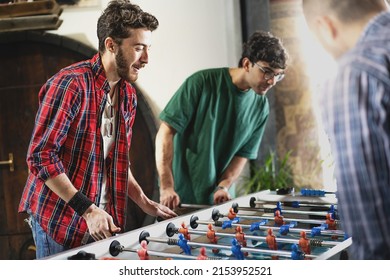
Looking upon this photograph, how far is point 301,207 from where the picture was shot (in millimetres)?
2422

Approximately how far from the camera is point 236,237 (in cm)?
185

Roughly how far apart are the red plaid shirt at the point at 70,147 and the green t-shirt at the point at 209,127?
53cm

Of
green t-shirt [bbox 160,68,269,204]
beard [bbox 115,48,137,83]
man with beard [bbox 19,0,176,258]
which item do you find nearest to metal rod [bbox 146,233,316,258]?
man with beard [bbox 19,0,176,258]

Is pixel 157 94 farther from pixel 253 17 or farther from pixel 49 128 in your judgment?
pixel 49 128

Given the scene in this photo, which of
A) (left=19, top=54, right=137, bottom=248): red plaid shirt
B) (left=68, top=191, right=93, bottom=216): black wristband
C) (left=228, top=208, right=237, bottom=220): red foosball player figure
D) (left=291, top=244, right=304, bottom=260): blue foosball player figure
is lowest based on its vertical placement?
(left=291, top=244, right=304, bottom=260): blue foosball player figure

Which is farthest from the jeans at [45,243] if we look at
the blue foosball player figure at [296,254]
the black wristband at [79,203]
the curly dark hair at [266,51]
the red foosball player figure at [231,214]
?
the curly dark hair at [266,51]

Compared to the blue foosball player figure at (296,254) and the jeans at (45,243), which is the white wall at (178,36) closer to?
the jeans at (45,243)

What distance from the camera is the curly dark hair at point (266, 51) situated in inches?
103

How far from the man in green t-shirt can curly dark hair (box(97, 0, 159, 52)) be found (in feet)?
1.91

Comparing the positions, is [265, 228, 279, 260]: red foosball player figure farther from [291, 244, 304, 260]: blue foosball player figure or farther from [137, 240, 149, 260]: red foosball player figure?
[137, 240, 149, 260]: red foosball player figure

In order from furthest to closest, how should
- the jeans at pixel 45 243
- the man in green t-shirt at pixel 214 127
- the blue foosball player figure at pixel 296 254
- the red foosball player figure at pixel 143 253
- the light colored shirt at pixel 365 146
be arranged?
the man in green t-shirt at pixel 214 127 → the jeans at pixel 45 243 → the red foosball player figure at pixel 143 253 → the blue foosball player figure at pixel 296 254 → the light colored shirt at pixel 365 146

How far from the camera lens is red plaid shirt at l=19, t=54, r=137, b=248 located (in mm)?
2018

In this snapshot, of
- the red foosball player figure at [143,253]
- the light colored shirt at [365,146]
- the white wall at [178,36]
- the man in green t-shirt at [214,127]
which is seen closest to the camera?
the light colored shirt at [365,146]
